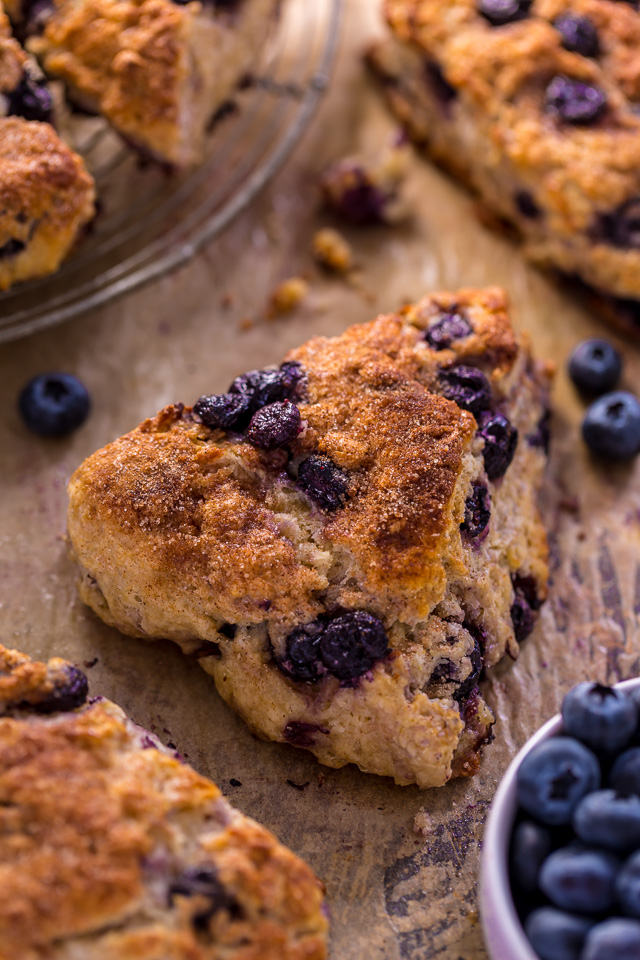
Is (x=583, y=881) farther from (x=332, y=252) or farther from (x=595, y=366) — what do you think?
(x=332, y=252)

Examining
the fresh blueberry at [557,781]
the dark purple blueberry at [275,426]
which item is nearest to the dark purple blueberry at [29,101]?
the dark purple blueberry at [275,426]

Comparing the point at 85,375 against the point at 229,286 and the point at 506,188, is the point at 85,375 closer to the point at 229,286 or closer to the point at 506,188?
the point at 229,286

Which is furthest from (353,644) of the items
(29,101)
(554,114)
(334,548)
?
(554,114)

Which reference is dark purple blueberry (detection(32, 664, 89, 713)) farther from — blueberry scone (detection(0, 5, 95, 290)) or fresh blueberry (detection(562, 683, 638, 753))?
blueberry scone (detection(0, 5, 95, 290))

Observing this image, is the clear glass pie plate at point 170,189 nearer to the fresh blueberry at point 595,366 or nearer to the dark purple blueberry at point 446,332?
the dark purple blueberry at point 446,332

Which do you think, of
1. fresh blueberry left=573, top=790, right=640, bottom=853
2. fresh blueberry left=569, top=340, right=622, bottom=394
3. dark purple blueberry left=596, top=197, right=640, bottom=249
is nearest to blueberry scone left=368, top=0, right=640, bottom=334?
dark purple blueberry left=596, top=197, right=640, bottom=249

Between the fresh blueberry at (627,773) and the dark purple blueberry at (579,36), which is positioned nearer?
the fresh blueberry at (627,773)
